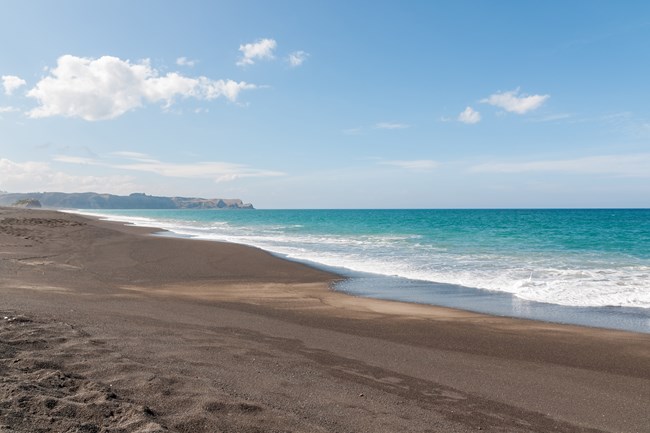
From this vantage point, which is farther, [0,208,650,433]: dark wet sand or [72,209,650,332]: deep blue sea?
[72,209,650,332]: deep blue sea

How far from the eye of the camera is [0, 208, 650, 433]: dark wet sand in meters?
4.24

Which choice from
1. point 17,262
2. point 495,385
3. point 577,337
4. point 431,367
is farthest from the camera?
point 17,262

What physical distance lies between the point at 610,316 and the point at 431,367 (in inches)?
249

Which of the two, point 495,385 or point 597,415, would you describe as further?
point 495,385

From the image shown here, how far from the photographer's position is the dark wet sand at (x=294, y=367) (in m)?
4.24

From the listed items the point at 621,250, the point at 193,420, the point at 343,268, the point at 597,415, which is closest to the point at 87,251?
the point at 343,268

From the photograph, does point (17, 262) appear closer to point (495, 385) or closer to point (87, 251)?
point (87, 251)

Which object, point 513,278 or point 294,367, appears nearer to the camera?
point 294,367

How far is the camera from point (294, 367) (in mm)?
6020

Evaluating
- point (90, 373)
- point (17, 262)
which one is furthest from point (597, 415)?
point (17, 262)

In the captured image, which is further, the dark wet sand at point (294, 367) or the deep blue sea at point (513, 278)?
the deep blue sea at point (513, 278)

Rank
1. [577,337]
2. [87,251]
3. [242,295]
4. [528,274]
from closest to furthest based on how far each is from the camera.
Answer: [577,337]
[242,295]
[528,274]
[87,251]

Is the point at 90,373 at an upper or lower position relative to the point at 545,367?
upper

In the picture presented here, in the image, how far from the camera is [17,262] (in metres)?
14.6
